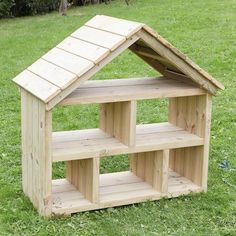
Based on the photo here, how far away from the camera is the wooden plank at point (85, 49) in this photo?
15.0 ft

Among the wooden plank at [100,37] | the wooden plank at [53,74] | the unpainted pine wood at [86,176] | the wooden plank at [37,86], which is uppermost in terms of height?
the wooden plank at [100,37]

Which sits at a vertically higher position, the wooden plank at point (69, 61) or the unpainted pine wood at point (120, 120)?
the wooden plank at point (69, 61)


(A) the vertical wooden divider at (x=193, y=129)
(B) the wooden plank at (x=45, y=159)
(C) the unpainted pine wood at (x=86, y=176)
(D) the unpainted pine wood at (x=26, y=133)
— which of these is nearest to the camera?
(B) the wooden plank at (x=45, y=159)

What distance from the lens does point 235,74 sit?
9.71 metres

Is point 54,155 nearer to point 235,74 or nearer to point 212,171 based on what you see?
point 212,171

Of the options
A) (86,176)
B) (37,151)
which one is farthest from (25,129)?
(86,176)

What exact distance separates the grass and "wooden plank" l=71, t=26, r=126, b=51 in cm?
134

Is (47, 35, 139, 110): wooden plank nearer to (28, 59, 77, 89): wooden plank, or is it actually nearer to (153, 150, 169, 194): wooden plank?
(28, 59, 77, 89): wooden plank

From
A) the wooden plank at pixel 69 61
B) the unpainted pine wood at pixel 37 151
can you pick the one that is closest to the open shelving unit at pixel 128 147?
the unpainted pine wood at pixel 37 151

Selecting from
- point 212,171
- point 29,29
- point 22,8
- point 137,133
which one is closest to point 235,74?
point 212,171

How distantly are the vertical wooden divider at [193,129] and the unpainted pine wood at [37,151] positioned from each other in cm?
136

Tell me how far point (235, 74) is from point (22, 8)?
1300 cm

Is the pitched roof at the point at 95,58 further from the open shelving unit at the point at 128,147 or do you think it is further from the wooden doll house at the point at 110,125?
the open shelving unit at the point at 128,147

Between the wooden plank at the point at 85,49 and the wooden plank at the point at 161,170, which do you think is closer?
the wooden plank at the point at 85,49
